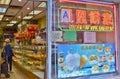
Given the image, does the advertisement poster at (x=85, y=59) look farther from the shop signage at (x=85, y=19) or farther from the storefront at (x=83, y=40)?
the shop signage at (x=85, y=19)

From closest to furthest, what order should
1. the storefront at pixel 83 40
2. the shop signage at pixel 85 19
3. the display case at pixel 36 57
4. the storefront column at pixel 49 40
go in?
the storefront column at pixel 49 40 → the storefront at pixel 83 40 → the shop signage at pixel 85 19 → the display case at pixel 36 57

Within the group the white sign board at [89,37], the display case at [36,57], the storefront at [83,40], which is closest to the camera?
the storefront at [83,40]

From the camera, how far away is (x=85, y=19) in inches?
214

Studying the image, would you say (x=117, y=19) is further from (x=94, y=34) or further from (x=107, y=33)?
(x=94, y=34)


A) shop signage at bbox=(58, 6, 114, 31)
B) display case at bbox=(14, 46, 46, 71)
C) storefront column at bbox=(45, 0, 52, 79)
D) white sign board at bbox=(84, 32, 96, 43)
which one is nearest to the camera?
storefront column at bbox=(45, 0, 52, 79)

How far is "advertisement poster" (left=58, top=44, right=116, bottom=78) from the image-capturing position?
510 cm

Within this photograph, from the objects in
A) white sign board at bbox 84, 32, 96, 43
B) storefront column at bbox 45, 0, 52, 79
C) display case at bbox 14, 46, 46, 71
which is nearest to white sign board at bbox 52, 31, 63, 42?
storefront column at bbox 45, 0, 52, 79

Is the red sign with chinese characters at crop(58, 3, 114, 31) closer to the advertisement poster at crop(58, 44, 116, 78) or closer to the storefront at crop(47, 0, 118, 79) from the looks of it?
the storefront at crop(47, 0, 118, 79)

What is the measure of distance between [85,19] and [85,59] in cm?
105

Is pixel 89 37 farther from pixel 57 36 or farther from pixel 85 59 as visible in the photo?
pixel 57 36

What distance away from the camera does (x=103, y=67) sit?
5.81 metres

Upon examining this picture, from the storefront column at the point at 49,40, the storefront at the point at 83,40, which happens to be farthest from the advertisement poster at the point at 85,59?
the storefront column at the point at 49,40

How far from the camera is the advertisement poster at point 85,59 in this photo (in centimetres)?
510

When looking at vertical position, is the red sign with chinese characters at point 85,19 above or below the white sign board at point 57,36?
above
